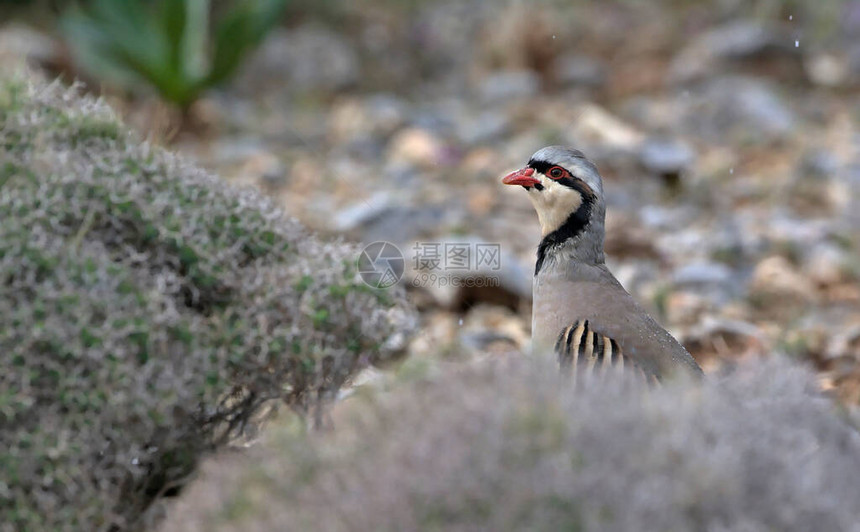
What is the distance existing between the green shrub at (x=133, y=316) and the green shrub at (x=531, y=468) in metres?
0.36

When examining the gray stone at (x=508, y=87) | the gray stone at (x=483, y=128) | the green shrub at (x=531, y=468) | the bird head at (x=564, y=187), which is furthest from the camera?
the gray stone at (x=508, y=87)

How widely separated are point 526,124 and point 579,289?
20.3 feet

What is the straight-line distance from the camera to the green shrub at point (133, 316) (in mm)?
2672

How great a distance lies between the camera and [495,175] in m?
8.72

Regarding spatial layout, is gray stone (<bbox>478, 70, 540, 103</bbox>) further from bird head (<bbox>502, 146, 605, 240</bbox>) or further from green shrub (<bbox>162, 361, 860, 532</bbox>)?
green shrub (<bbox>162, 361, 860, 532</bbox>)

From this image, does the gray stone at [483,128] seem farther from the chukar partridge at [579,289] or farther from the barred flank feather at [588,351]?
the barred flank feather at [588,351]

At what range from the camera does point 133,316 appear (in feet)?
9.31

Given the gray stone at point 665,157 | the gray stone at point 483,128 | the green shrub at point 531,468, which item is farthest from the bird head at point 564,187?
the gray stone at point 483,128

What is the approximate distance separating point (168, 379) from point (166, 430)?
0.17 meters

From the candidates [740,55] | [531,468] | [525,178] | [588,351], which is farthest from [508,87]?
[531,468]

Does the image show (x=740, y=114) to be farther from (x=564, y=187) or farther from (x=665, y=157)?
(x=564, y=187)

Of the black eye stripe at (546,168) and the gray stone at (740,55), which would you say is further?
the gray stone at (740,55)

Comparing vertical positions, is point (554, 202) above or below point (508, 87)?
below

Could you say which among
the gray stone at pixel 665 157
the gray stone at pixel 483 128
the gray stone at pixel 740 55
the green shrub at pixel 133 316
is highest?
the gray stone at pixel 740 55
